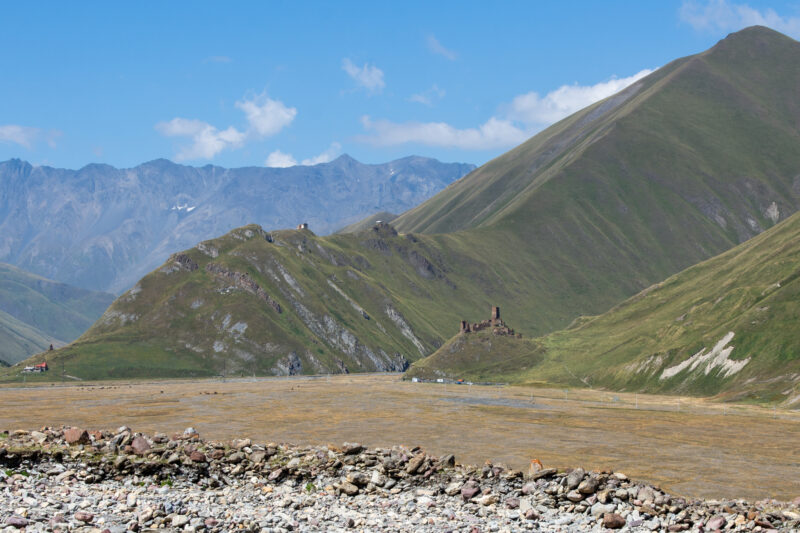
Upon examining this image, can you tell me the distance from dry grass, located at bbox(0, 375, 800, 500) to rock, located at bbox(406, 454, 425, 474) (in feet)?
60.4

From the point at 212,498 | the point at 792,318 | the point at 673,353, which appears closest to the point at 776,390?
the point at 792,318

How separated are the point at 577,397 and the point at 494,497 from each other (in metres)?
138

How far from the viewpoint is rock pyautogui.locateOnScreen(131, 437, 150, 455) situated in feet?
182

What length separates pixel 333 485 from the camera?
5153cm

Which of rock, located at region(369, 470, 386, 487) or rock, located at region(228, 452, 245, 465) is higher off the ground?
rock, located at region(228, 452, 245, 465)

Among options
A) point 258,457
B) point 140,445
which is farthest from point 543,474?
point 140,445

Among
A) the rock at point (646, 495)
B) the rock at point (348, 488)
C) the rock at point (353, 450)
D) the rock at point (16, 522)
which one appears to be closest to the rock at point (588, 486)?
the rock at point (646, 495)

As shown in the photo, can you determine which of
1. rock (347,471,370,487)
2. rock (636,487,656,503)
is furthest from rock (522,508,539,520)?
rock (347,471,370,487)

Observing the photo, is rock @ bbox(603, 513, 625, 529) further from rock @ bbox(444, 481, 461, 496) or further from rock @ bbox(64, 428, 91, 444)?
rock @ bbox(64, 428, 91, 444)

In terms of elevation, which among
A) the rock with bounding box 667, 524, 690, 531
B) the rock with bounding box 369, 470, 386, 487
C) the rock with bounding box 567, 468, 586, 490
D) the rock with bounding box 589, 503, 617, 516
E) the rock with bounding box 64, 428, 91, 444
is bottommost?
the rock with bounding box 667, 524, 690, 531

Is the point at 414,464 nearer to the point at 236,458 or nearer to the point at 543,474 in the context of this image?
the point at 543,474

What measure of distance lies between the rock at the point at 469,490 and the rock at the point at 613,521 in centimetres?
908

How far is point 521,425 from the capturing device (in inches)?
4375

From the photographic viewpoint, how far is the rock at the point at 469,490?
49031 millimetres
